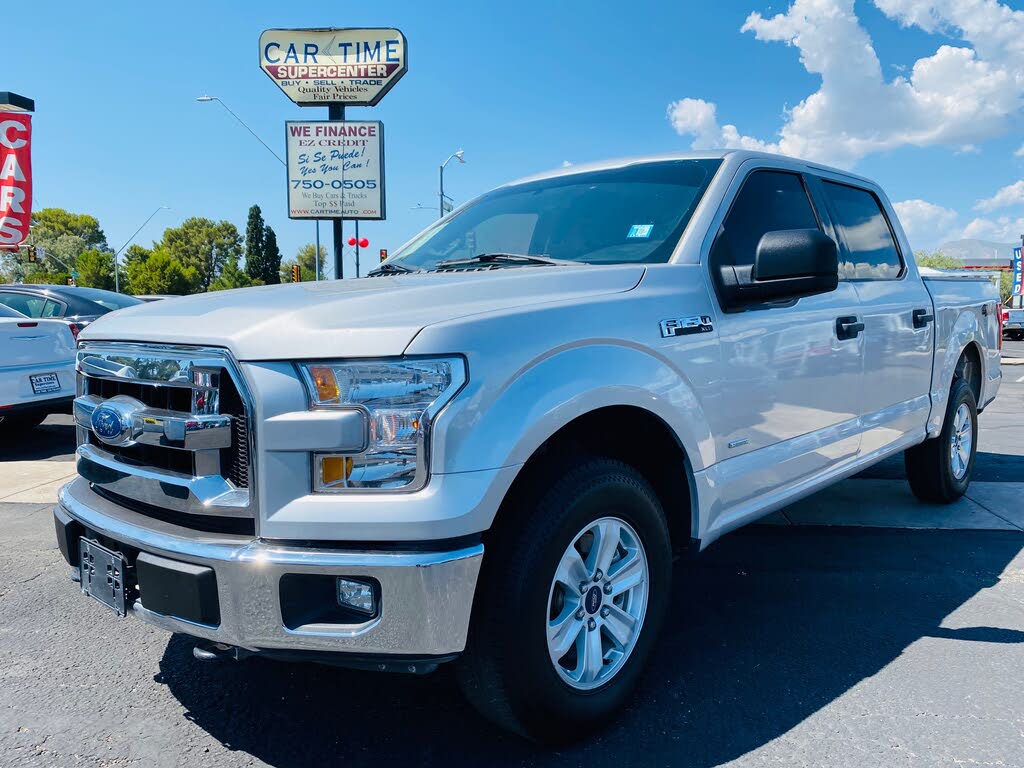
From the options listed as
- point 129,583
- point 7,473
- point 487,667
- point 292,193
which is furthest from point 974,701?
point 292,193

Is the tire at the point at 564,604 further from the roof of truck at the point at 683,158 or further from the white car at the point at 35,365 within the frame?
the white car at the point at 35,365

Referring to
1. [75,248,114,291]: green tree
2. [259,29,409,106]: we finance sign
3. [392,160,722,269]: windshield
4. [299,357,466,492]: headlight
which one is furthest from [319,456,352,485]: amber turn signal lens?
[75,248,114,291]: green tree

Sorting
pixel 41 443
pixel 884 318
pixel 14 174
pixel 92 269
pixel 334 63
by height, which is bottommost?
pixel 41 443

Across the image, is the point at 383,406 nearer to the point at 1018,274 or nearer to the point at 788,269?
the point at 788,269

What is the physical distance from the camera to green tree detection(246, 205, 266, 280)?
298 feet

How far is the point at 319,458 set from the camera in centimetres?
195

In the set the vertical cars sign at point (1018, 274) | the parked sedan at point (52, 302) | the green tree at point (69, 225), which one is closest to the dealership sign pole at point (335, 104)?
the parked sedan at point (52, 302)

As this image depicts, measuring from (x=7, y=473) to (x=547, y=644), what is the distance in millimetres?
5846

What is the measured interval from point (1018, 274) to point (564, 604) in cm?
4266

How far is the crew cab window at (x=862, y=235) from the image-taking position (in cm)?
388

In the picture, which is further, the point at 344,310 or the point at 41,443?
the point at 41,443

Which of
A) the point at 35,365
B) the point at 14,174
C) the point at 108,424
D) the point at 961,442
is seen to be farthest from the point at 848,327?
the point at 14,174

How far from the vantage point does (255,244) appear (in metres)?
91.0

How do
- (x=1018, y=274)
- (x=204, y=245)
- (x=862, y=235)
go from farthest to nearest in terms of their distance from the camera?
(x=204, y=245) < (x=1018, y=274) < (x=862, y=235)
